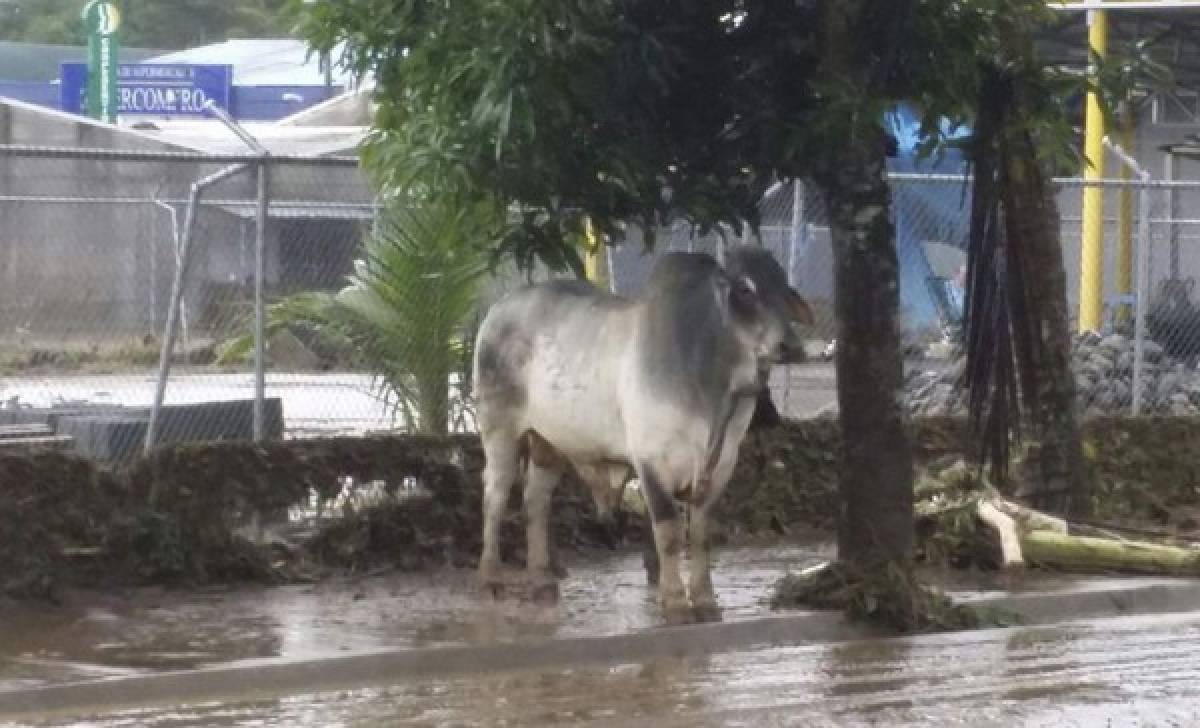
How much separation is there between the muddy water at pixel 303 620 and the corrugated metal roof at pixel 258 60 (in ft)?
133

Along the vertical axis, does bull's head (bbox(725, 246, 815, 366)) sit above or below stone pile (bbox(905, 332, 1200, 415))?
above

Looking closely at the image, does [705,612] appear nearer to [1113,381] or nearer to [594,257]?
[594,257]

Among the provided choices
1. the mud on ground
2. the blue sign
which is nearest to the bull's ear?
the mud on ground

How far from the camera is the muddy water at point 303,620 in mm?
10977

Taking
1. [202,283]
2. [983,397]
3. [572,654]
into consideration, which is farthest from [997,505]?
[202,283]

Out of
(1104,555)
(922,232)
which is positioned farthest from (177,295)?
(922,232)

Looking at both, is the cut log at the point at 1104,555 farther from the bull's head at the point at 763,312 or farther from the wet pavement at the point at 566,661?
the bull's head at the point at 763,312

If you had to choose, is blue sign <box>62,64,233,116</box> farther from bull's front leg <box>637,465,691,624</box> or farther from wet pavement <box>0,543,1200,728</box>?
bull's front leg <box>637,465,691,624</box>

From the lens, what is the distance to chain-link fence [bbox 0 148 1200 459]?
14086 millimetres

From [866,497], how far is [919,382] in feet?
26.2

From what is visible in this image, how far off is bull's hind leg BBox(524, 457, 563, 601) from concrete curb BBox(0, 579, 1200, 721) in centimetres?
107

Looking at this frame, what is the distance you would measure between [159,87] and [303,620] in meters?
39.7

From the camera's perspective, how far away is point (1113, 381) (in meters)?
20.0

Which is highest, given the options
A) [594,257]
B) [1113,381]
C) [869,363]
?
[594,257]
